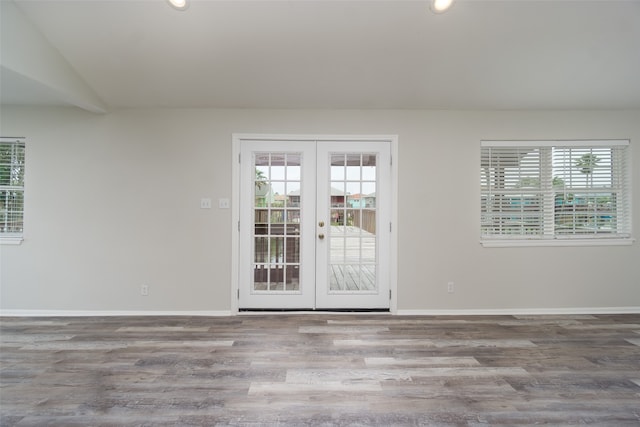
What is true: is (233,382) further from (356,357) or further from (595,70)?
(595,70)

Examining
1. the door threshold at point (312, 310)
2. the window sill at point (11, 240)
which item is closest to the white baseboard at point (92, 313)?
the door threshold at point (312, 310)

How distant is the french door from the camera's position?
3.38 metres

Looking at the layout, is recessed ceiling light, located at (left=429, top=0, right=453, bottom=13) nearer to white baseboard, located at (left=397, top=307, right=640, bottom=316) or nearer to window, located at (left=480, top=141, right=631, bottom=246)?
window, located at (left=480, top=141, right=631, bottom=246)

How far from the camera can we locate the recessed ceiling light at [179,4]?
2.21m

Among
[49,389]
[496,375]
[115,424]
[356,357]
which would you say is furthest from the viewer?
[356,357]

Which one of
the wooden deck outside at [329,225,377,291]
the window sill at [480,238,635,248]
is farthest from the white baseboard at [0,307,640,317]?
the window sill at [480,238,635,248]

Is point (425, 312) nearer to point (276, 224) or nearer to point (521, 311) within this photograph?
point (521, 311)

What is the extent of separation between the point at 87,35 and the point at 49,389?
111 inches

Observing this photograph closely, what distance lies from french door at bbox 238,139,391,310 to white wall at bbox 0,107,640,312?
0.21m

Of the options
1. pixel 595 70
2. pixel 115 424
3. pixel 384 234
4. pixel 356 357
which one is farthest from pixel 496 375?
pixel 595 70

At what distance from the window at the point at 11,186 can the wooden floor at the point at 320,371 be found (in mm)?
Answer: 1056

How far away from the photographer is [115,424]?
1672mm

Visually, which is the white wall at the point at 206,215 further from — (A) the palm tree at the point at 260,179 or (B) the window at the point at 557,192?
(A) the palm tree at the point at 260,179

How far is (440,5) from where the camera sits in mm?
2211
